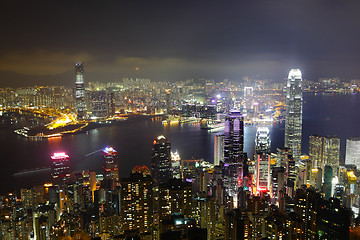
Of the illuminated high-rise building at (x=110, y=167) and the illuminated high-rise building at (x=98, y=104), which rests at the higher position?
the illuminated high-rise building at (x=98, y=104)

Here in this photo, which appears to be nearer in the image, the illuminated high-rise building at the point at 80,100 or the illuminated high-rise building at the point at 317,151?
the illuminated high-rise building at the point at 317,151

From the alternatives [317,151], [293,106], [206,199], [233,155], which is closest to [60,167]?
[206,199]

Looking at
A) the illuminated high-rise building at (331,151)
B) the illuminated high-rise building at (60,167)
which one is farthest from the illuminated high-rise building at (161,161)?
the illuminated high-rise building at (331,151)

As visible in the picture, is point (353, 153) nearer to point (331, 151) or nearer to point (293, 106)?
point (331, 151)

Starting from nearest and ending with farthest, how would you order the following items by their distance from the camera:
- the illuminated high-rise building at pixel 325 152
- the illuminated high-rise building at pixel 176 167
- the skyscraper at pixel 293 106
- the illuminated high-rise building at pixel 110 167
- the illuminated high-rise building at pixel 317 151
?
the illuminated high-rise building at pixel 110 167 < the illuminated high-rise building at pixel 176 167 < the illuminated high-rise building at pixel 325 152 < the illuminated high-rise building at pixel 317 151 < the skyscraper at pixel 293 106

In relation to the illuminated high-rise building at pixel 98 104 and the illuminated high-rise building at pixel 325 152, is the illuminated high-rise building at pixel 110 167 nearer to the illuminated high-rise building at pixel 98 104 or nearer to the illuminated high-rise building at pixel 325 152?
the illuminated high-rise building at pixel 325 152

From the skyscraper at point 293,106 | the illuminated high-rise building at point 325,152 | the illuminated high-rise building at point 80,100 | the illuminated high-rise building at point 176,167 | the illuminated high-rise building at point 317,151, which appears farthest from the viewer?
the illuminated high-rise building at point 80,100

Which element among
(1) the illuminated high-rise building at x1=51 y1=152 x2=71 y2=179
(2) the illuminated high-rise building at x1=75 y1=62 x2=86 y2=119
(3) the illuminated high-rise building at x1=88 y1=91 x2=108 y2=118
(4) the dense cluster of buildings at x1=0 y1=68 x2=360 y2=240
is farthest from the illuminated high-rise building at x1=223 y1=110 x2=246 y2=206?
(3) the illuminated high-rise building at x1=88 y1=91 x2=108 y2=118
